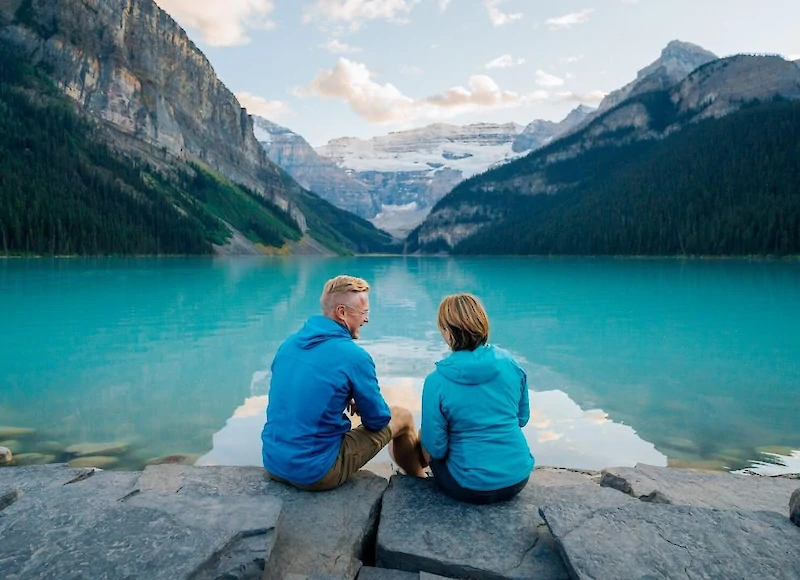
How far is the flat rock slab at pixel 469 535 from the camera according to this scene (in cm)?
412

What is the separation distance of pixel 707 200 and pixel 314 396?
14349 cm

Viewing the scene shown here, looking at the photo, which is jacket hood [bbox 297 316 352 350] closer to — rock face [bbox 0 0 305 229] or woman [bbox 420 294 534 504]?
woman [bbox 420 294 534 504]

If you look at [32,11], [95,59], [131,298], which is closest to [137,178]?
[95,59]

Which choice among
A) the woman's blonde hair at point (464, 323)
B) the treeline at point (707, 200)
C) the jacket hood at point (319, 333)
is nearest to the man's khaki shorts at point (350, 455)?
the jacket hood at point (319, 333)

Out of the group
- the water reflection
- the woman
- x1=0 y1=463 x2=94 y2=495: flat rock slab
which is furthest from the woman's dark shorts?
x1=0 y1=463 x2=94 y2=495: flat rock slab

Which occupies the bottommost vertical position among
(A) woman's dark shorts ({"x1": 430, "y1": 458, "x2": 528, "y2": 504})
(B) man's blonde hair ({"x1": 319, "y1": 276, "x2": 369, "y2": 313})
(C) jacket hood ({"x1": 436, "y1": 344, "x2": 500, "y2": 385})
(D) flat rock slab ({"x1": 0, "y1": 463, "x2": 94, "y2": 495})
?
(D) flat rock slab ({"x1": 0, "y1": 463, "x2": 94, "y2": 495})

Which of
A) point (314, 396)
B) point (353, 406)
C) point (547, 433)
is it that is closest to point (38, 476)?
point (314, 396)

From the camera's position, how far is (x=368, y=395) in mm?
5297

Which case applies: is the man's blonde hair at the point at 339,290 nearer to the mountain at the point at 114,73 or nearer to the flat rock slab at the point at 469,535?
the flat rock slab at the point at 469,535

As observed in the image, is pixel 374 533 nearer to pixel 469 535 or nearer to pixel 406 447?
pixel 469 535

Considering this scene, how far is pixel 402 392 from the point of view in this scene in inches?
481

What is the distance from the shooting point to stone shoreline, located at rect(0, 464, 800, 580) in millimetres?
3592

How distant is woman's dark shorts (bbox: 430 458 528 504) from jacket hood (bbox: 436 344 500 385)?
94 cm

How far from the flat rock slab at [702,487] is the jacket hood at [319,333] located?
3.67 m
